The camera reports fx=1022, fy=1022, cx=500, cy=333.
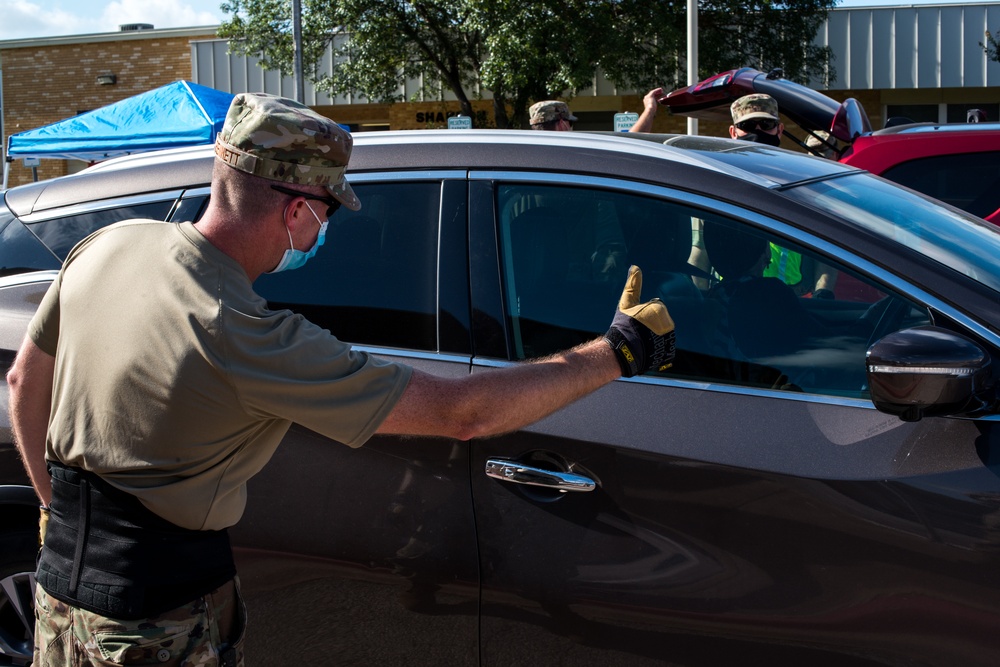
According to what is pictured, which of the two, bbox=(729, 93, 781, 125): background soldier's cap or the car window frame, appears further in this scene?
bbox=(729, 93, 781, 125): background soldier's cap

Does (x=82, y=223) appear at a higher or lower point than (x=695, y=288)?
higher

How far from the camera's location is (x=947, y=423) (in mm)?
2016

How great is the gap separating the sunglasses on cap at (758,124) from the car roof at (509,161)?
2549mm

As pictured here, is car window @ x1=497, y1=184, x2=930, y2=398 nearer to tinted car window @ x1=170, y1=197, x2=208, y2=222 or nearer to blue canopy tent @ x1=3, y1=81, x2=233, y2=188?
tinted car window @ x1=170, y1=197, x2=208, y2=222

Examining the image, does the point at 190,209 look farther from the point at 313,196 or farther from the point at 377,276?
the point at 313,196

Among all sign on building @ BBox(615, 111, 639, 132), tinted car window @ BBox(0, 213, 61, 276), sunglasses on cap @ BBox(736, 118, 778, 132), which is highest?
sign on building @ BBox(615, 111, 639, 132)

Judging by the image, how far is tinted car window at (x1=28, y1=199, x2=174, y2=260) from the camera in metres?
2.64

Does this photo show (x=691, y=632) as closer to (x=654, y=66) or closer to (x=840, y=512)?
(x=840, y=512)

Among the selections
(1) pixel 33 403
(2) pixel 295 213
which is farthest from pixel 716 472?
(1) pixel 33 403

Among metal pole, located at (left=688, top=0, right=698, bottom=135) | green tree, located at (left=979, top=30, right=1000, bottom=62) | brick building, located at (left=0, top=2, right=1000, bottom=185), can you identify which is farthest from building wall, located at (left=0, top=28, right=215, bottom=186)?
green tree, located at (left=979, top=30, right=1000, bottom=62)

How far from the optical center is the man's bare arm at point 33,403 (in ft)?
6.35

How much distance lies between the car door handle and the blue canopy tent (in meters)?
9.30

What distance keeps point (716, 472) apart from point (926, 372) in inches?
18.0

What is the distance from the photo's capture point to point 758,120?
5320 millimetres
